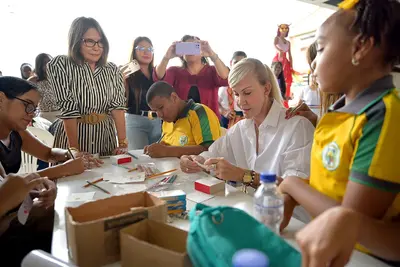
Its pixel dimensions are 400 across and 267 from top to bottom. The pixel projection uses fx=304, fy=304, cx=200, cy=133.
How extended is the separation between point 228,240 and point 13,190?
960mm

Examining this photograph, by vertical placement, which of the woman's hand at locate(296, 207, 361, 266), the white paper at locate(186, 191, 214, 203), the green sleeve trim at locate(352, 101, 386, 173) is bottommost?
the white paper at locate(186, 191, 214, 203)

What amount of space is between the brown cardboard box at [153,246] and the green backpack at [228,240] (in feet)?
0.18

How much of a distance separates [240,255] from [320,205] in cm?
38

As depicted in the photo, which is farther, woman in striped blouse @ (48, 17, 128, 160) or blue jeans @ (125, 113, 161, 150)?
blue jeans @ (125, 113, 161, 150)

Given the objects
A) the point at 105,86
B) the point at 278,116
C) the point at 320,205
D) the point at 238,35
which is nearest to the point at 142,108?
the point at 105,86

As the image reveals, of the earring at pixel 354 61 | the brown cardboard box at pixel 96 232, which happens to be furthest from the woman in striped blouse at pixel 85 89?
the earring at pixel 354 61

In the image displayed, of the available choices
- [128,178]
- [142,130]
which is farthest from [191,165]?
[142,130]

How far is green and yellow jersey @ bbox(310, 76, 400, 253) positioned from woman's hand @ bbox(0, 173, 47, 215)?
1097 mm

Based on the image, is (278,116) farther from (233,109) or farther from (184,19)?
(184,19)

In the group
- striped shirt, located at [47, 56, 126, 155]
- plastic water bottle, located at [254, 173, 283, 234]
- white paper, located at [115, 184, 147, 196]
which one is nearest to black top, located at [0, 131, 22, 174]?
striped shirt, located at [47, 56, 126, 155]

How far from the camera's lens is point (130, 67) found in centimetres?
280

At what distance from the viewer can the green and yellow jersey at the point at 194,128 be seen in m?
2.22

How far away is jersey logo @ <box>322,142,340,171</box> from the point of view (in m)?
0.87

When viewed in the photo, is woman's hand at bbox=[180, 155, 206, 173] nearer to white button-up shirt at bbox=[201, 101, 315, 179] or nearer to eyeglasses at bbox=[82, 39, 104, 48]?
white button-up shirt at bbox=[201, 101, 315, 179]
